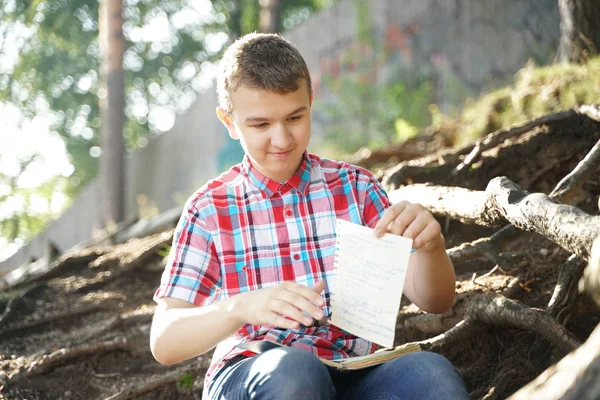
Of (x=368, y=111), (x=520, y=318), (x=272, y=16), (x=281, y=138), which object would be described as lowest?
(x=520, y=318)

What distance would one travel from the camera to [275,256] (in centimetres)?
232

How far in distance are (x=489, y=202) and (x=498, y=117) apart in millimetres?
2642

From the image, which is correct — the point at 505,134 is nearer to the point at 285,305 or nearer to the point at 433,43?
the point at 285,305

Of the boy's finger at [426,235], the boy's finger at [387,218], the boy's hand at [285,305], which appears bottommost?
the boy's hand at [285,305]

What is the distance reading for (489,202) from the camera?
2.55 meters

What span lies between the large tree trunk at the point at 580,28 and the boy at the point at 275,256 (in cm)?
298

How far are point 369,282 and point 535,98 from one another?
3268 millimetres

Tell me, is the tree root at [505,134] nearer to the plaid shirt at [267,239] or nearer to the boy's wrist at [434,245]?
the plaid shirt at [267,239]

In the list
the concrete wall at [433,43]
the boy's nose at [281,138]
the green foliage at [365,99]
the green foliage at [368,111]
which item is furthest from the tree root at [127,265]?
the green foliage at [365,99]

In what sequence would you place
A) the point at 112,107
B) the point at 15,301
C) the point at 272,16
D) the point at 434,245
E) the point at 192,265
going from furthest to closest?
the point at 112,107, the point at 272,16, the point at 15,301, the point at 192,265, the point at 434,245

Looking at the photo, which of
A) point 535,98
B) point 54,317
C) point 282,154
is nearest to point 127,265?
point 54,317

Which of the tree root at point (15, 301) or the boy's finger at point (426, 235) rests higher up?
the boy's finger at point (426, 235)

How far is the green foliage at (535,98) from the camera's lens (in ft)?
14.4

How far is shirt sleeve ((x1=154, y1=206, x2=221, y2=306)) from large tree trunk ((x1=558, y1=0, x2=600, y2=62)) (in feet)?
10.7
